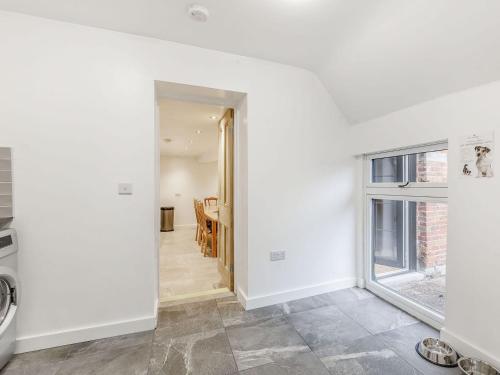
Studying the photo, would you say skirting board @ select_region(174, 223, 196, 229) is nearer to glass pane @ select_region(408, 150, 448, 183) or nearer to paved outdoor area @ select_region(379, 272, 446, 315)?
paved outdoor area @ select_region(379, 272, 446, 315)

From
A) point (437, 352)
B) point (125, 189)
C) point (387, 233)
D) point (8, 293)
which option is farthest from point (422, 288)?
point (8, 293)

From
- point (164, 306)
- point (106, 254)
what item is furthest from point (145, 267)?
point (164, 306)

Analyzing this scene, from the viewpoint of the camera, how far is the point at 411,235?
7.50 ft

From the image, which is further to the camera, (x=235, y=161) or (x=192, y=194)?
(x=192, y=194)

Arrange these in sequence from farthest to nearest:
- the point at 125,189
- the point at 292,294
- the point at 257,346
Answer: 1. the point at 292,294
2. the point at 125,189
3. the point at 257,346

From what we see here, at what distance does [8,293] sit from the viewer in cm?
153

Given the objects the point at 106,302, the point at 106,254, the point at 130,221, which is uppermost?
the point at 130,221

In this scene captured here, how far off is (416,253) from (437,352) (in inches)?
36.0

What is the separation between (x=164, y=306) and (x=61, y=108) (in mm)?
1929

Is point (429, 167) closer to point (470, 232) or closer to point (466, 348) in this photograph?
point (470, 232)

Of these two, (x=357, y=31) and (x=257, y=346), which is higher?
(x=357, y=31)

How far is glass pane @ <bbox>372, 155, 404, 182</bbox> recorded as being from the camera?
225 centimetres

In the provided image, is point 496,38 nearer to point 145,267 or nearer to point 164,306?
point 145,267

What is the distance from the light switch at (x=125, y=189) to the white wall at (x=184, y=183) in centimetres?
542
